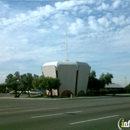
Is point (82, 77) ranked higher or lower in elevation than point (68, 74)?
lower

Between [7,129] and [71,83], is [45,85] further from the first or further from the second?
[7,129]

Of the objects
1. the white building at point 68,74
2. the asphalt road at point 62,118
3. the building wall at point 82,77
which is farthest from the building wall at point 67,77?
the asphalt road at point 62,118

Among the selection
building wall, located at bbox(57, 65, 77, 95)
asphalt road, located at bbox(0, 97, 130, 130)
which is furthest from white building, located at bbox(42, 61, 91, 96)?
asphalt road, located at bbox(0, 97, 130, 130)

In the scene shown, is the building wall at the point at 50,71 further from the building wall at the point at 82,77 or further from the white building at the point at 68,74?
the building wall at the point at 82,77

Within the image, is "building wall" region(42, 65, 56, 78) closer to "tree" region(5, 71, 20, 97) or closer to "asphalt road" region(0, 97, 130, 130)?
"tree" region(5, 71, 20, 97)

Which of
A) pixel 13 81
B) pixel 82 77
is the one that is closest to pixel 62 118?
pixel 82 77

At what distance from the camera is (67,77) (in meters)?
69.4

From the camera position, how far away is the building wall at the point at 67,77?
68875 mm

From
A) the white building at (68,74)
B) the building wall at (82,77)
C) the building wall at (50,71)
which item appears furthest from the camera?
the building wall at (82,77)

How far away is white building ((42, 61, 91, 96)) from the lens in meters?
68.9

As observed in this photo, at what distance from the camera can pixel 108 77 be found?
323 ft

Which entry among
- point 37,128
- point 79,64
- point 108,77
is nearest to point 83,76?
point 79,64

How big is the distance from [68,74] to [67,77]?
894 mm

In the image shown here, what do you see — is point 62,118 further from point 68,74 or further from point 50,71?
point 50,71
